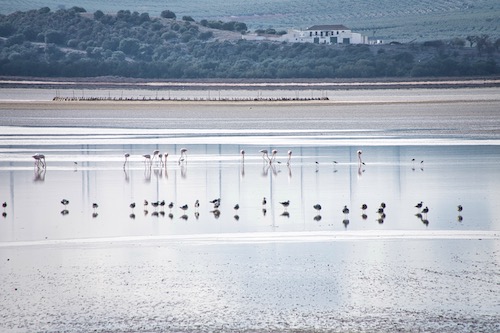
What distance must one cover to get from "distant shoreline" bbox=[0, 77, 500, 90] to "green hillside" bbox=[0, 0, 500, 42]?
163 ft

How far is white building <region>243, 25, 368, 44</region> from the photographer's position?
419 ft

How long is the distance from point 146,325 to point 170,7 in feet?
558

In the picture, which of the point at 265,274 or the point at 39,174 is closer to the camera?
the point at 265,274

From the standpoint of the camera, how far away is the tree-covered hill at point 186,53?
10294 cm

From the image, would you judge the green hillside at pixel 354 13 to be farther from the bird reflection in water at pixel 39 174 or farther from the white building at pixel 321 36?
the bird reflection in water at pixel 39 174

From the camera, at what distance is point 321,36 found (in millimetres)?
131750

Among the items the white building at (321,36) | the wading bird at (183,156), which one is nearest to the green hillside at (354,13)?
the white building at (321,36)

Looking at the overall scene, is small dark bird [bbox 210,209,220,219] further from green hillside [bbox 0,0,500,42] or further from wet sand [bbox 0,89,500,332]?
green hillside [bbox 0,0,500,42]

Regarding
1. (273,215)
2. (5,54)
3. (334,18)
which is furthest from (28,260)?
(334,18)

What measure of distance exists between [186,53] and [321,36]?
65.1ft

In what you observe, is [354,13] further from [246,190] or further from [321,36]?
[246,190]

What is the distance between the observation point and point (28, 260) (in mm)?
14664

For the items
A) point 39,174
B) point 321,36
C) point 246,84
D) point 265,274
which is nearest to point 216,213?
point 265,274

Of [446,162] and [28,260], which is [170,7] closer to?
[446,162]
